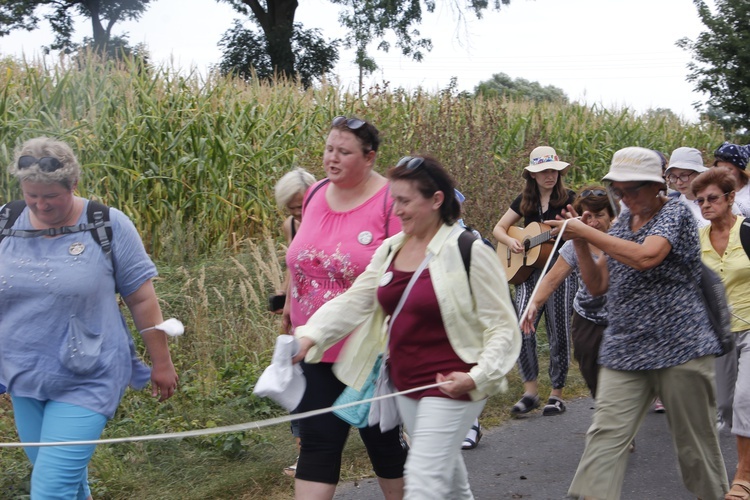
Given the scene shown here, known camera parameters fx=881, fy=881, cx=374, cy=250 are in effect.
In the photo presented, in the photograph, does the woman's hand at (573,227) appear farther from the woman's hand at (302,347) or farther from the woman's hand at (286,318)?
the woman's hand at (286,318)

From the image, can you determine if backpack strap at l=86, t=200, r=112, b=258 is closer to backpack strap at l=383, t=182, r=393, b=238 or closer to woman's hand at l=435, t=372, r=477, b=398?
backpack strap at l=383, t=182, r=393, b=238

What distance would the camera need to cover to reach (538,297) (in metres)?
4.96

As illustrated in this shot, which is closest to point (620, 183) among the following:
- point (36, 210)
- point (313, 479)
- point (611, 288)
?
point (611, 288)

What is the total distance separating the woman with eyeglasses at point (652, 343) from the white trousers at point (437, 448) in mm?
936

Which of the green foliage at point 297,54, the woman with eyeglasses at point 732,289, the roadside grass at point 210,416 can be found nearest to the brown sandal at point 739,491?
the woman with eyeglasses at point 732,289

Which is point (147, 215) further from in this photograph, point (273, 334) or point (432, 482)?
point (432, 482)

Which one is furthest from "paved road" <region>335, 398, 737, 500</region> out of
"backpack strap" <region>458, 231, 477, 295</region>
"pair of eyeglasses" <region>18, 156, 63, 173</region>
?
"pair of eyeglasses" <region>18, 156, 63, 173</region>

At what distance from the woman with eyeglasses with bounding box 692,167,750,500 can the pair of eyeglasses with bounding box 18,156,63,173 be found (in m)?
3.60

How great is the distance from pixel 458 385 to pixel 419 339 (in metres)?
0.28

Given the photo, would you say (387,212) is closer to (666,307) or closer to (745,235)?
(666,307)

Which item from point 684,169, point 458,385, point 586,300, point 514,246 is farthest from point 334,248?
point 684,169

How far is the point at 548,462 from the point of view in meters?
5.77

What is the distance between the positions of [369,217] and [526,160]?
6030 mm

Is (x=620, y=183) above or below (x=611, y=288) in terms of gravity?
above
